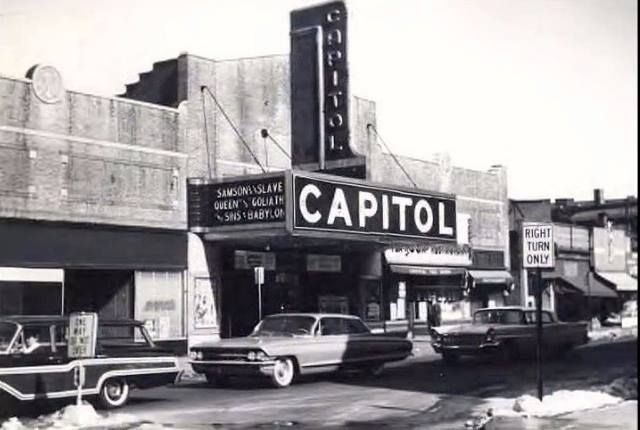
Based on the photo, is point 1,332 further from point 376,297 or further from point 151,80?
point 376,297

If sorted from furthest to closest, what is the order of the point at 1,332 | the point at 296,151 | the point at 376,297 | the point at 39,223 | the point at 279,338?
the point at 376,297 → the point at 296,151 → the point at 39,223 → the point at 279,338 → the point at 1,332

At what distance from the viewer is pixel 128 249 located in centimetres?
2344

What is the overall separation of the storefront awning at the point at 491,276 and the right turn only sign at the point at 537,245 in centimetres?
2420

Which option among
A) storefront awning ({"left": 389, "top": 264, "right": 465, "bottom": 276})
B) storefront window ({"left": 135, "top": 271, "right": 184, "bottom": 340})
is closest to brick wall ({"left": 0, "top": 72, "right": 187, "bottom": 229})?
storefront window ({"left": 135, "top": 271, "right": 184, "bottom": 340})

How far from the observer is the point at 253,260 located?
27203 millimetres

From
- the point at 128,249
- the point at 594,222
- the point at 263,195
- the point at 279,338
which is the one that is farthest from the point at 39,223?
the point at 594,222

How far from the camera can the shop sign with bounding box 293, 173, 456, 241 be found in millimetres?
23906

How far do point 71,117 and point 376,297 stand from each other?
14334 mm

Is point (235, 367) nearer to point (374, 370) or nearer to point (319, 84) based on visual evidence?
point (374, 370)

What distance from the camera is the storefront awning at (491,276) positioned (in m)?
37.5

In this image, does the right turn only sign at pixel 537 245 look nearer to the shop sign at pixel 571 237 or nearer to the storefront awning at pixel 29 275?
the storefront awning at pixel 29 275

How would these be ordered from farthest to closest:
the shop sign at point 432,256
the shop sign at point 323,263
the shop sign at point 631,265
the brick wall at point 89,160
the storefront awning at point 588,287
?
the shop sign at point 631,265
the storefront awning at point 588,287
the shop sign at point 432,256
the shop sign at point 323,263
the brick wall at point 89,160

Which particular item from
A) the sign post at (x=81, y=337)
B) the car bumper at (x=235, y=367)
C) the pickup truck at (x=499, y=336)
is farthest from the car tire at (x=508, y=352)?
the sign post at (x=81, y=337)

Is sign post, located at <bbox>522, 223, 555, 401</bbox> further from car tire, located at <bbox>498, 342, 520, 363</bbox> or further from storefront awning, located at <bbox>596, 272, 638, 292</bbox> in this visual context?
storefront awning, located at <bbox>596, 272, 638, 292</bbox>
